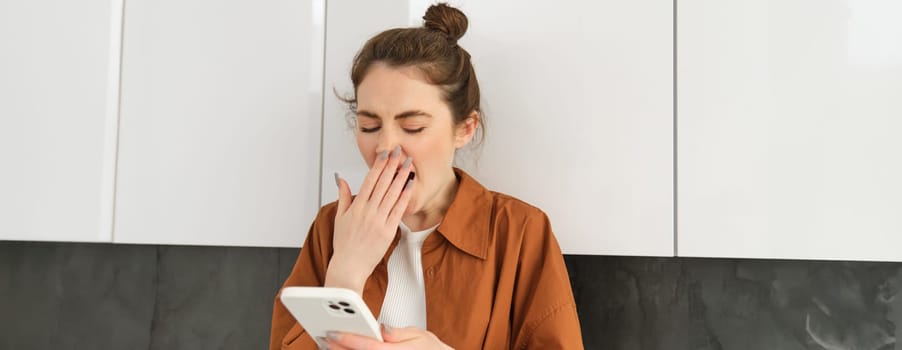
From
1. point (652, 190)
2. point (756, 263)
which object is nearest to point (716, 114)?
point (652, 190)

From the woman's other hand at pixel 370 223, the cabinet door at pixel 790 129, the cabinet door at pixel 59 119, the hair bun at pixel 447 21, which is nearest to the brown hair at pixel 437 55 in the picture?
the hair bun at pixel 447 21

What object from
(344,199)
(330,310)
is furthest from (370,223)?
(330,310)

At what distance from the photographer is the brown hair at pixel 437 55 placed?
3.03 ft

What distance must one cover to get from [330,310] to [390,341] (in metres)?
0.09

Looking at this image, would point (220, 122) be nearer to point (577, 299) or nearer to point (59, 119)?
point (59, 119)

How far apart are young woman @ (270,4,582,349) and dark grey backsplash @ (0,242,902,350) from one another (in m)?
0.35

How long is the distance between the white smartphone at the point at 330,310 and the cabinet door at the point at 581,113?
34 cm

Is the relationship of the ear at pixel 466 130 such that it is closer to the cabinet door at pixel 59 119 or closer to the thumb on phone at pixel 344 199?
the thumb on phone at pixel 344 199

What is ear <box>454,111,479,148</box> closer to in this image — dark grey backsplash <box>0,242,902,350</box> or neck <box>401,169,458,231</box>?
neck <box>401,169,458,231</box>

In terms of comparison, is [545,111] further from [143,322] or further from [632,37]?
[143,322]

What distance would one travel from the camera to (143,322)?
62.0 inches

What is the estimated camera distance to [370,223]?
2.91 ft

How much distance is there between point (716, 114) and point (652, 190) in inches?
4.6

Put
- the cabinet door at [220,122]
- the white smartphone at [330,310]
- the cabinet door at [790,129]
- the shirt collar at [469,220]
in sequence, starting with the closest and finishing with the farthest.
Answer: the white smartphone at [330,310]
the cabinet door at [790,129]
the shirt collar at [469,220]
the cabinet door at [220,122]
